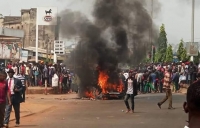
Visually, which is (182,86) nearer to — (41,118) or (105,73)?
(105,73)

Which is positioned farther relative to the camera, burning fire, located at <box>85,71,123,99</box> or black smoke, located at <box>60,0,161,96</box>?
black smoke, located at <box>60,0,161,96</box>

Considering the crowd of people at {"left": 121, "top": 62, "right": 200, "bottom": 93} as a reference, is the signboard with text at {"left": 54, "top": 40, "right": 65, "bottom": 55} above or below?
above

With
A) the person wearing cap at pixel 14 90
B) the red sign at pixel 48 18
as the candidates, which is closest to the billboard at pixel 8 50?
the red sign at pixel 48 18

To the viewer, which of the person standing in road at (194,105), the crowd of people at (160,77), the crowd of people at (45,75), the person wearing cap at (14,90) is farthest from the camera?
the crowd of people at (160,77)

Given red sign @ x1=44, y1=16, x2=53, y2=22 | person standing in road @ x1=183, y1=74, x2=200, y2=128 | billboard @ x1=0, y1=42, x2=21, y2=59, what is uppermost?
red sign @ x1=44, y1=16, x2=53, y2=22

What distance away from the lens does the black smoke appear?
2670cm

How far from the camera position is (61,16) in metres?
28.7

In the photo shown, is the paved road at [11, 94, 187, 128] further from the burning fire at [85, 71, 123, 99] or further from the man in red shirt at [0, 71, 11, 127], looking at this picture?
the burning fire at [85, 71, 123, 99]

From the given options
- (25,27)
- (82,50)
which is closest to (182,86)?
(82,50)

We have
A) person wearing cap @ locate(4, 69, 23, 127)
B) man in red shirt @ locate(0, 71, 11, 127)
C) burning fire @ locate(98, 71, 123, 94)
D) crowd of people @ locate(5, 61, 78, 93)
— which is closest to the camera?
man in red shirt @ locate(0, 71, 11, 127)

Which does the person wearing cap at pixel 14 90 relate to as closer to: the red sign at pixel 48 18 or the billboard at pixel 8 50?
the billboard at pixel 8 50

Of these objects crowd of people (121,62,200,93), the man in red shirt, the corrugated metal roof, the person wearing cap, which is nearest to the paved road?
the person wearing cap

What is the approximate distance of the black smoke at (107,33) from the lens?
26.7 metres

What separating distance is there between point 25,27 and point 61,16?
51762mm
